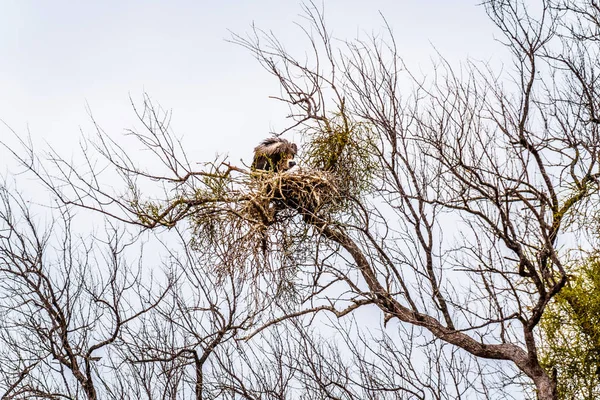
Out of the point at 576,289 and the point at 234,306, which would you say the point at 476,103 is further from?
the point at 234,306

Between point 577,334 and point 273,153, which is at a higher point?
point 273,153

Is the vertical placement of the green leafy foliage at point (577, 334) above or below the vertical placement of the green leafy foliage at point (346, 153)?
below

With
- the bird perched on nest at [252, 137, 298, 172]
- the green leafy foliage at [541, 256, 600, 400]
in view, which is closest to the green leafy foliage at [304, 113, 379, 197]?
the bird perched on nest at [252, 137, 298, 172]

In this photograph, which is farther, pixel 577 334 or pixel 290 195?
pixel 577 334

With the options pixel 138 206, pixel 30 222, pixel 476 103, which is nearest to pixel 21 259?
pixel 30 222

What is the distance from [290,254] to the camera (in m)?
3.57

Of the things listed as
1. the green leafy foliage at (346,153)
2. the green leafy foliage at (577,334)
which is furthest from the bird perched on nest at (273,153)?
the green leafy foliage at (577,334)

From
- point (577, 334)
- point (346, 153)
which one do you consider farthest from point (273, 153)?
point (577, 334)

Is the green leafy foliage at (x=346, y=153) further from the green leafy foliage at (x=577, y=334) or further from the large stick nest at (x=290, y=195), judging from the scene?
the green leafy foliage at (x=577, y=334)

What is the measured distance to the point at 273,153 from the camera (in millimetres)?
4008

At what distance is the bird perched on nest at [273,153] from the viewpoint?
395cm

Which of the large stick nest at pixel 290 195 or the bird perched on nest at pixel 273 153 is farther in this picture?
the bird perched on nest at pixel 273 153

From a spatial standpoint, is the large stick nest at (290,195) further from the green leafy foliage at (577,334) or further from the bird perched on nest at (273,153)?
the green leafy foliage at (577,334)

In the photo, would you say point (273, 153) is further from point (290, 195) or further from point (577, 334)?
point (577, 334)
